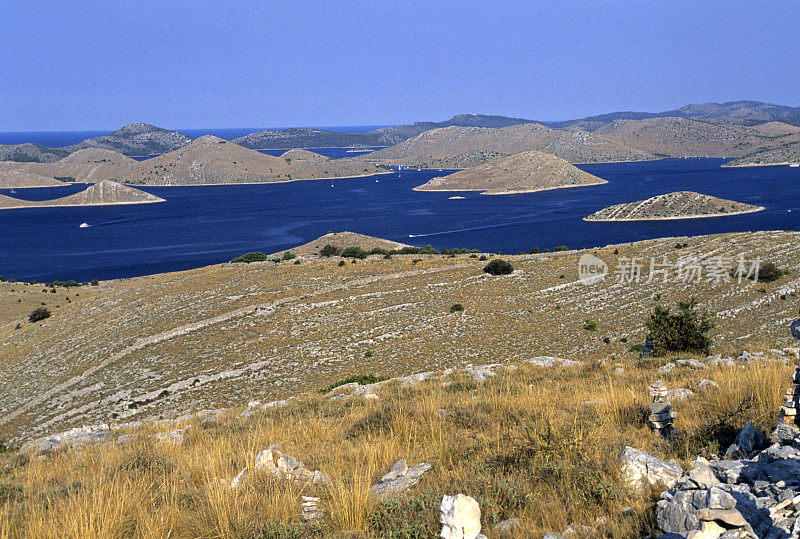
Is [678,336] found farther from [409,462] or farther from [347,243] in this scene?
[347,243]

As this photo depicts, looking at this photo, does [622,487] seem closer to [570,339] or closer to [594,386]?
[594,386]

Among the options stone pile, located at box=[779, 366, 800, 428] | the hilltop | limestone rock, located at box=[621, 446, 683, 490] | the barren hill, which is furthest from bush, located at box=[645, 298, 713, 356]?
the barren hill

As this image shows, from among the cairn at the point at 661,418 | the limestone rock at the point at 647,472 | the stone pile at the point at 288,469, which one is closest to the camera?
the limestone rock at the point at 647,472

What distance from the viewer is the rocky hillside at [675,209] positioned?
13650cm

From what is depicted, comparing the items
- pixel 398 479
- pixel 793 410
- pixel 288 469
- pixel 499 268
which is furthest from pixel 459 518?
pixel 499 268

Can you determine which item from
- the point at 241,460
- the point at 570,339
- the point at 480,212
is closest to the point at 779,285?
the point at 570,339

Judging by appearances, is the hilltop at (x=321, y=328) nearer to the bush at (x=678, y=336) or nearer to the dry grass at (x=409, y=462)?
the bush at (x=678, y=336)

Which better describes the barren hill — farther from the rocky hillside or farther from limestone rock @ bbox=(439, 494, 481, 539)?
limestone rock @ bbox=(439, 494, 481, 539)

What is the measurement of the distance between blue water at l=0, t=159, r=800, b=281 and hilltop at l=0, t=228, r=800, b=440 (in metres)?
59.7

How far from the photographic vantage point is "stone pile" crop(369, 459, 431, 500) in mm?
5673

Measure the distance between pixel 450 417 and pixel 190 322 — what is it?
34.3 meters

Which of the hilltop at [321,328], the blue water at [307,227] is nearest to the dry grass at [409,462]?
the hilltop at [321,328]

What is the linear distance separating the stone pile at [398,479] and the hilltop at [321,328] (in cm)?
1809

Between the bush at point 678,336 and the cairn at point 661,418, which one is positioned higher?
the cairn at point 661,418
